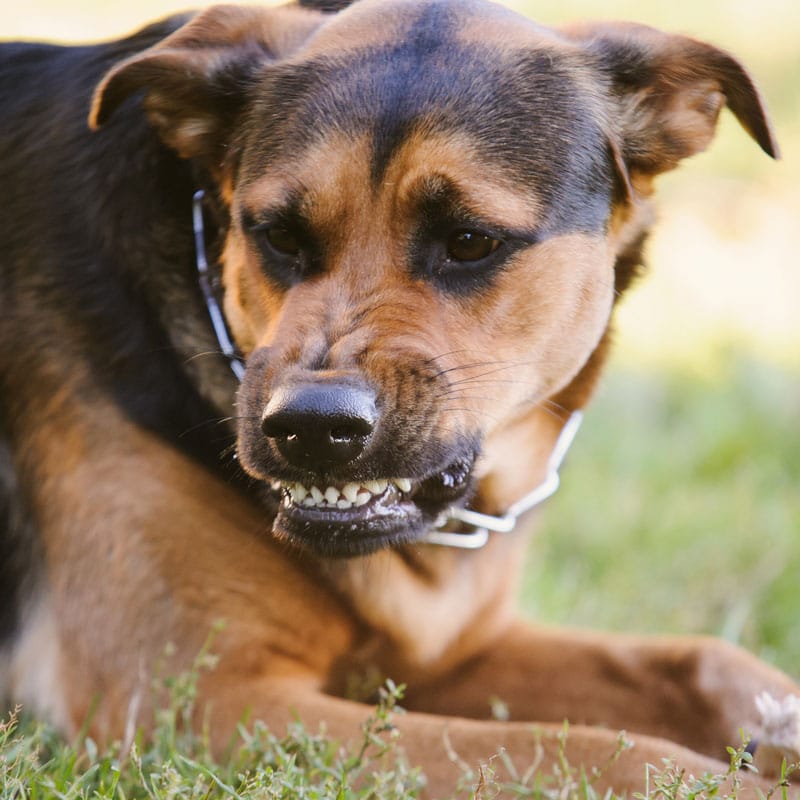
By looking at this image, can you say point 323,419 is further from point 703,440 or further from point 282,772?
point 703,440

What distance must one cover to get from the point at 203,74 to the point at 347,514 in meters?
1.25

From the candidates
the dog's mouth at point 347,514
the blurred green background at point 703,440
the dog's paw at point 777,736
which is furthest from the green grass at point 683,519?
the dog's mouth at point 347,514

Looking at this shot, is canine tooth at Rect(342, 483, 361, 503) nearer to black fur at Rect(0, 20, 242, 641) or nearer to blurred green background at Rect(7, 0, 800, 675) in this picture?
black fur at Rect(0, 20, 242, 641)

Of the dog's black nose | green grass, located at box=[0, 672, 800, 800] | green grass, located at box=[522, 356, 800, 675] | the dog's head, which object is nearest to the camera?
green grass, located at box=[0, 672, 800, 800]

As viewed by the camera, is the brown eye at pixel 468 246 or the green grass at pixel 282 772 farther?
the brown eye at pixel 468 246

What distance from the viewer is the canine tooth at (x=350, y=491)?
2975 millimetres

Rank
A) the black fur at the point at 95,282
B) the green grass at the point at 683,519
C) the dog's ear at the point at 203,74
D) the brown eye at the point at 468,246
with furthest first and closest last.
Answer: the green grass at the point at 683,519, the black fur at the point at 95,282, the dog's ear at the point at 203,74, the brown eye at the point at 468,246

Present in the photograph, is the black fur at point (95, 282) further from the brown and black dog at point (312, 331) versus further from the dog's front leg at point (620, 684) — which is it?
the dog's front leg at point (620, 684)

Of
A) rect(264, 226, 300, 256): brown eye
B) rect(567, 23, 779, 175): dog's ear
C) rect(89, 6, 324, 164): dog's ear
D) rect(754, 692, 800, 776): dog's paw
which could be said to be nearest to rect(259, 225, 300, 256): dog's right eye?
rect(264, 226, 300, 256): brown eye

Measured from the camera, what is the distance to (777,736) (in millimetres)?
3166

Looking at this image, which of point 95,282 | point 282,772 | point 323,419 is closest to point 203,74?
point 95,282

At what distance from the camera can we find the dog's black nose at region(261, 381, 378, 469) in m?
2.75

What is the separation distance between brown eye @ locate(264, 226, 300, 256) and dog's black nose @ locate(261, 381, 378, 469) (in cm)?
51

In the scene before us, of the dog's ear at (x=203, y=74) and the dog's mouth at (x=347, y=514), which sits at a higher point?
the dog's ear at (x=203, y=74)
